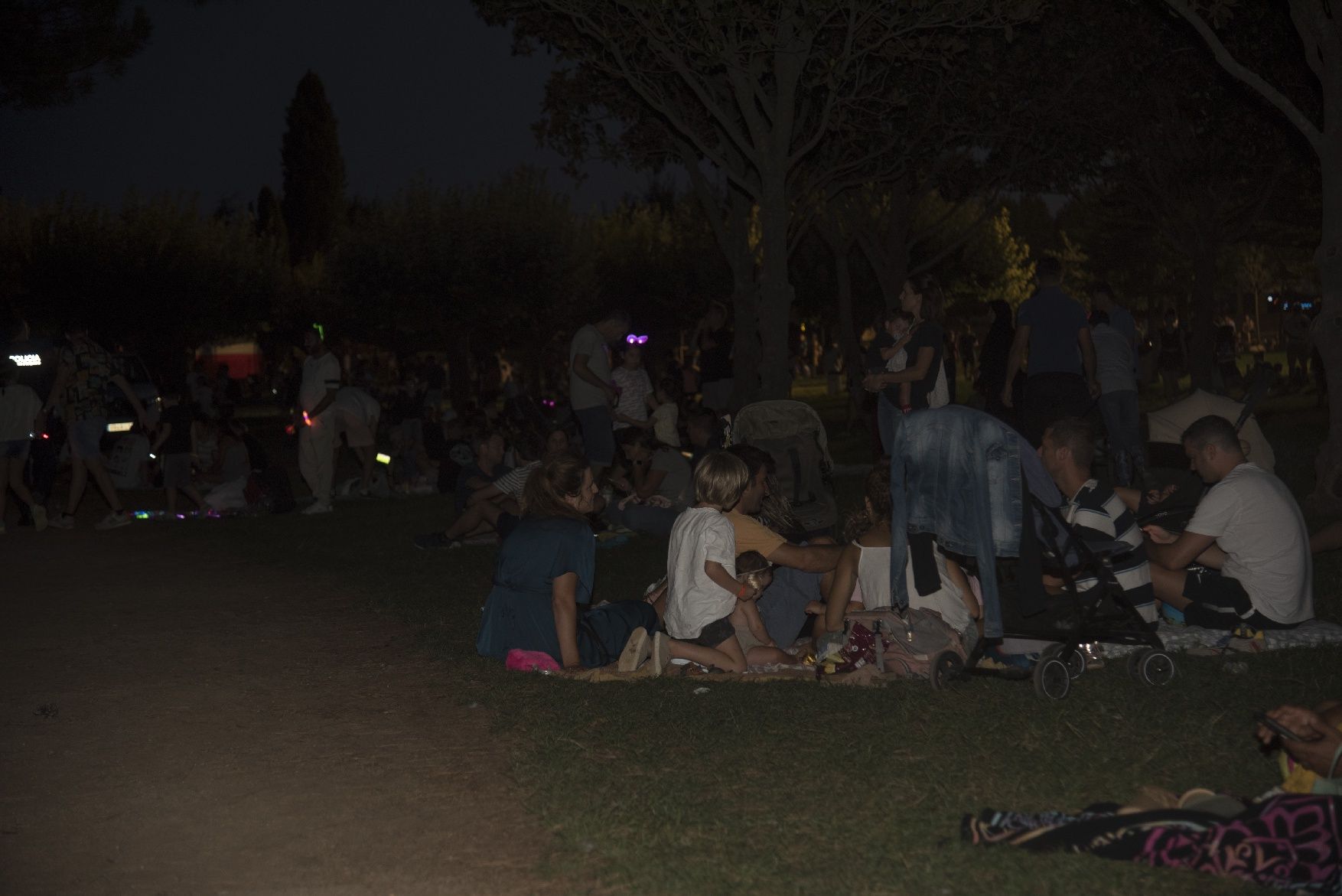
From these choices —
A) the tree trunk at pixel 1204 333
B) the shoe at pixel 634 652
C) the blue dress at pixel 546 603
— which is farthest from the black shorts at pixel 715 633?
the tree trunk at pixel 1204 333

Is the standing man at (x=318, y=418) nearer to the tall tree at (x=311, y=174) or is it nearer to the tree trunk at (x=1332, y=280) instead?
the tree trunk at (x=1332, y=280)

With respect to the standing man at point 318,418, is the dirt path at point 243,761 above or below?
below

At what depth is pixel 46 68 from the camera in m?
21.8

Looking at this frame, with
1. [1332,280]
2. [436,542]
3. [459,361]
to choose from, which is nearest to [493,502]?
[436,542]

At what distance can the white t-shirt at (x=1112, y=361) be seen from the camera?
1337 cm

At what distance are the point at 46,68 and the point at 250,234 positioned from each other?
2689 cm

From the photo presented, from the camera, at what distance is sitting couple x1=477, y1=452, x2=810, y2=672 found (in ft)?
23.9

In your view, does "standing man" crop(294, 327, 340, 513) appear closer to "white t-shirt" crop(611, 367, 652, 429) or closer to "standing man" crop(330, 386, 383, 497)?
"standing man" crop(330, 386, 383, 497)

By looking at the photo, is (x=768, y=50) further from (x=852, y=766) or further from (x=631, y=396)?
(x=852, y=766)

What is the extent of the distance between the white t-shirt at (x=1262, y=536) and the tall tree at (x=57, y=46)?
2053 cm

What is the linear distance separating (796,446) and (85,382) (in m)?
8.68

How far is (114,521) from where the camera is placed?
15.4 m

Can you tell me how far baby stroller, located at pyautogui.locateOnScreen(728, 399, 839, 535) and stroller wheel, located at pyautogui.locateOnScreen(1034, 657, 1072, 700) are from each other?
16.7ft

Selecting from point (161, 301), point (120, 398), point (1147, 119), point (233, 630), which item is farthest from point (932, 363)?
point (161, 301)
